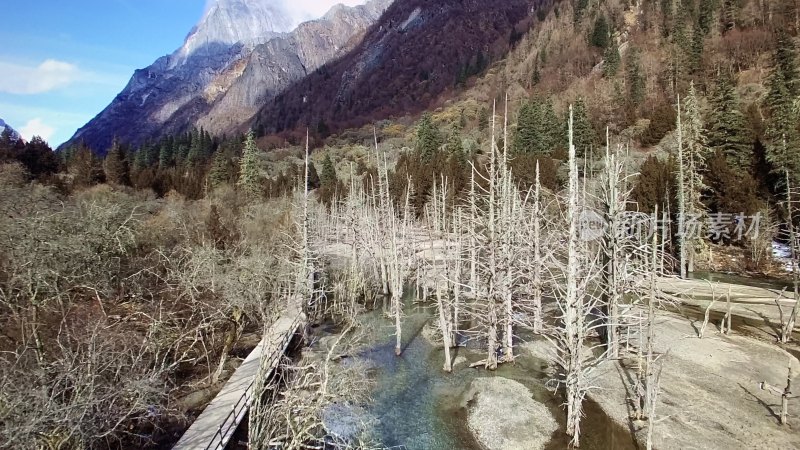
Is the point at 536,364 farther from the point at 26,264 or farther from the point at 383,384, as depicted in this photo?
the point at 26,264

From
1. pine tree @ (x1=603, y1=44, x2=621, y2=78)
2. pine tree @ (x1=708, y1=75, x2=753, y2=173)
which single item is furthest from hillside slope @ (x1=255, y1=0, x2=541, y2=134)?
pine tree @ (x1=708, y1=75, x2=753, y2=173)


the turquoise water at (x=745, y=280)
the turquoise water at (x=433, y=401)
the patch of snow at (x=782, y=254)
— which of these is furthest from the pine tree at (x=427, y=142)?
the turquoise water at (x=433, y=401)

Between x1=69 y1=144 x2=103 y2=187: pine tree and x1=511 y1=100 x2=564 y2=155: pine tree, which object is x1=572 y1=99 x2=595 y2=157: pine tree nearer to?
x1=511 y1=100 x2=564 y2=155: pine tree

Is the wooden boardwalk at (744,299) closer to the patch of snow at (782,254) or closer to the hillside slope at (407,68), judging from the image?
the patch of snow at (782,254)

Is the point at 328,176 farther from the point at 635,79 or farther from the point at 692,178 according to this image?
the point at 692,178

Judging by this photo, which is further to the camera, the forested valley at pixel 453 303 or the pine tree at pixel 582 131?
the pine tree at pixel 582 131

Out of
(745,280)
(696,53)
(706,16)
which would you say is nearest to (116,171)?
(745,280)

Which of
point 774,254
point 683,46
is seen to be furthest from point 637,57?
point 774,254
